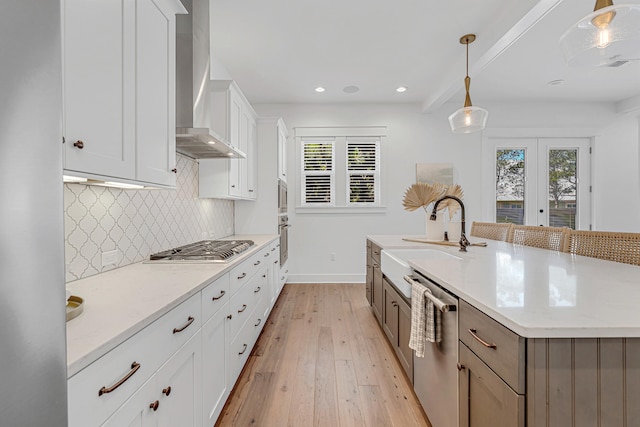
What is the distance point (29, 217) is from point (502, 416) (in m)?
1.25

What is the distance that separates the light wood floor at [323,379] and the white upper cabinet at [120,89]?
1.47m

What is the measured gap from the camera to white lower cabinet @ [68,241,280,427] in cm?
73

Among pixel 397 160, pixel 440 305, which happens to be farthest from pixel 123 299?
pixel 397 160

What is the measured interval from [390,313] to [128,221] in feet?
6.63

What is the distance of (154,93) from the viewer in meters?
1.39

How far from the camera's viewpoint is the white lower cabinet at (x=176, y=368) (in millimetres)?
735

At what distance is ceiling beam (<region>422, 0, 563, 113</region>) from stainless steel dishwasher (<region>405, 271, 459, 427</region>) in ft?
7.49

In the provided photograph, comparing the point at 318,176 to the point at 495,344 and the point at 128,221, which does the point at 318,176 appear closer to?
the point at 128,221

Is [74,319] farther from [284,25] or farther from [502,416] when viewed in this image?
[284,25]

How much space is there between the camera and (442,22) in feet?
8.91

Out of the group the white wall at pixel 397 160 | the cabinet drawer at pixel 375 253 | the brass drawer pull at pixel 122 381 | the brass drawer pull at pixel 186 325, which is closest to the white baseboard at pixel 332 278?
the white wall at pixel 397 160

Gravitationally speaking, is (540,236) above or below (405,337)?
above

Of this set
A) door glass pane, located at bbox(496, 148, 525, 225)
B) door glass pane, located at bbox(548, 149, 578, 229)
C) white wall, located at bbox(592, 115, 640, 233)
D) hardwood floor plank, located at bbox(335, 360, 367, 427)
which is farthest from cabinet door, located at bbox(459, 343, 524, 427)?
white wall, located at bbox(592, 115, 640, 233)

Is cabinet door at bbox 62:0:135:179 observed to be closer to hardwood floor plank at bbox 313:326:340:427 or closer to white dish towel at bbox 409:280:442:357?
white dish towel at bbox 409:280:442:357
